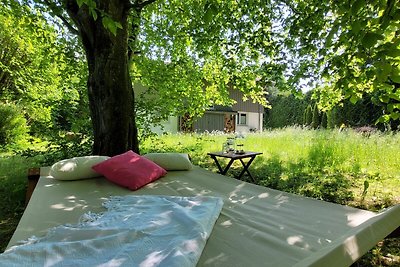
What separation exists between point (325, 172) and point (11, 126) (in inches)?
323

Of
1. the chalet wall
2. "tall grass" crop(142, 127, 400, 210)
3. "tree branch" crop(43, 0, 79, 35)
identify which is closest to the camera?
"tree branch" crop(43, 0, 79, 35)

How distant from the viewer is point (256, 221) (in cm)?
185

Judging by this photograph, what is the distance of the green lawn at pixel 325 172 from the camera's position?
10.5 ft

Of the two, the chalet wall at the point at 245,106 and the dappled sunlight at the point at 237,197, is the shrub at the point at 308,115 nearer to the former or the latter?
the chalet wall at the point at 245,106

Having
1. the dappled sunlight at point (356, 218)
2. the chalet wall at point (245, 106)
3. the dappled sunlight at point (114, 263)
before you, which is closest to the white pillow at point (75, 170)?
the dappled sunlight at point (114, 263)

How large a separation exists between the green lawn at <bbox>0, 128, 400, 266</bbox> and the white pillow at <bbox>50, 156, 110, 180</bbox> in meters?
0.72

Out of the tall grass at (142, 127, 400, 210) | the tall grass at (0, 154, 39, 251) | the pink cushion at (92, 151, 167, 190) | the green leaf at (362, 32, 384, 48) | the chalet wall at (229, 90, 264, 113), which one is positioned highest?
the chalet wall at (229, 90, 264, 113)

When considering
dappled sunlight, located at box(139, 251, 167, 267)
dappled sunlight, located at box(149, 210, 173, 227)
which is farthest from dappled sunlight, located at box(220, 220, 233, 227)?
dappled sunlight, located at box(139, 251, 167, 267)

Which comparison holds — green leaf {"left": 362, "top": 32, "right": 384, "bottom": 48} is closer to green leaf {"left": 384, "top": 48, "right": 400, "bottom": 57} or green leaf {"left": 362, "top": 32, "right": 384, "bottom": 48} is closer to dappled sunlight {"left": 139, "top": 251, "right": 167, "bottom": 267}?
green leaf {"left": 384, "top": 48, "right": 400, "bottom": 57}

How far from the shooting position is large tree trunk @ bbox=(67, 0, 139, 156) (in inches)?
150

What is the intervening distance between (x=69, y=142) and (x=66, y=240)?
3443 millimetres

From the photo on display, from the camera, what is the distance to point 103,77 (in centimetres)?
385

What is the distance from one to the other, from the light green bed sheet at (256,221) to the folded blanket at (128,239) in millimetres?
102

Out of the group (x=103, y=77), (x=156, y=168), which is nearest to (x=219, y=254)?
(x=156, y=168)
